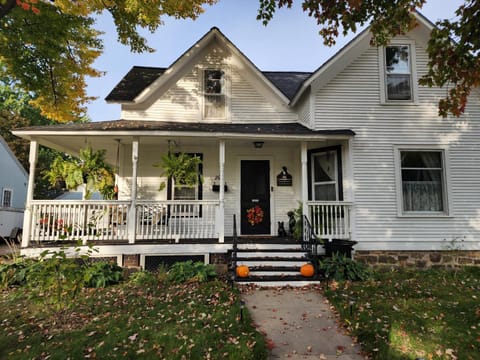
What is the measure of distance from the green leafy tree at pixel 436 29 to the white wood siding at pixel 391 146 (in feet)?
6.04

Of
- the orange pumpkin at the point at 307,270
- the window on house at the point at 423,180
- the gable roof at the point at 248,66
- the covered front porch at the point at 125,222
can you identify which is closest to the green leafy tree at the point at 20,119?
the gable roof at the point at 248,66

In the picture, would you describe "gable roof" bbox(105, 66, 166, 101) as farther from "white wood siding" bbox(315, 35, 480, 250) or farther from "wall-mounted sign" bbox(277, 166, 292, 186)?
"white wood siding" bbox(315, 35, 480, 250)

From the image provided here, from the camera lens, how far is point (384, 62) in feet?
26.5

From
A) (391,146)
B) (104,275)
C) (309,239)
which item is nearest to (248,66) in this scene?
(391,146)

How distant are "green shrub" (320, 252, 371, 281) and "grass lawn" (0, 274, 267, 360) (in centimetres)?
237

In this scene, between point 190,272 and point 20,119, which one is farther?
point 20,119

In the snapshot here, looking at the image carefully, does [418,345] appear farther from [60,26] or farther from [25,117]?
[25,117]

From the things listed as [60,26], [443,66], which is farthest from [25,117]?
[443,66]

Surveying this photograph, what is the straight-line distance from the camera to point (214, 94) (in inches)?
360

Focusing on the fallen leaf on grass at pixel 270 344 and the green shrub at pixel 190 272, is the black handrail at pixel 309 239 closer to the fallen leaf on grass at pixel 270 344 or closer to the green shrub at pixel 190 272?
the green shrub at pixel 190 272

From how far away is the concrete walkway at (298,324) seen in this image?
360cm

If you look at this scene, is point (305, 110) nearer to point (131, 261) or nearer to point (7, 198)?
point (131, 261)

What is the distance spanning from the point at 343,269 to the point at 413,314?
6.42ft

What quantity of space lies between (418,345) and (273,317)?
202cm
